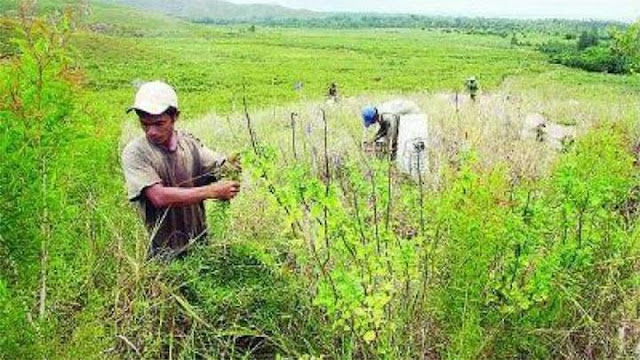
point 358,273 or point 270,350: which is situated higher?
point 358,273

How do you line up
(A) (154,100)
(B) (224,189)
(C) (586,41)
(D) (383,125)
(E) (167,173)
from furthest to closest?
(C) (586,41) < (D) (383,125) < (E) (167,173) < (A) (154,100) < (B) (224,189)

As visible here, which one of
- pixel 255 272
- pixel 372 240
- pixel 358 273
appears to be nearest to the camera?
pixel 358 273

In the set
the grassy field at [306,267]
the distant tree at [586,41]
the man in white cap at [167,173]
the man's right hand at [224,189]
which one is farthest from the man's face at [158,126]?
the distant tree at [586,41]

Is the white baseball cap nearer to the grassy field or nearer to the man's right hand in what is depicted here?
A: the grassy field

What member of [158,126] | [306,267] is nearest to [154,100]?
[158,126]

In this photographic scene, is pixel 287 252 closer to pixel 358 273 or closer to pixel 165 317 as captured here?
pixel 165 317

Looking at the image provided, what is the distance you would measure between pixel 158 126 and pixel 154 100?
14 centimetres

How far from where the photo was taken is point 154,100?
10.6 ft

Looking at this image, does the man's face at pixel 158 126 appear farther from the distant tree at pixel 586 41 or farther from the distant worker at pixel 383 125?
the distant tree at pixel 586 41

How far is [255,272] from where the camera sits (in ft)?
9.21

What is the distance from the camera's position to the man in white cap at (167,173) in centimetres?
312

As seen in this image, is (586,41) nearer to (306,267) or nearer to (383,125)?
(383,125)

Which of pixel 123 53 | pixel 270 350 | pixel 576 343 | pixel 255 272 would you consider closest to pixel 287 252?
pixel 255 272

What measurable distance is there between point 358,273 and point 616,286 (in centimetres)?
93
